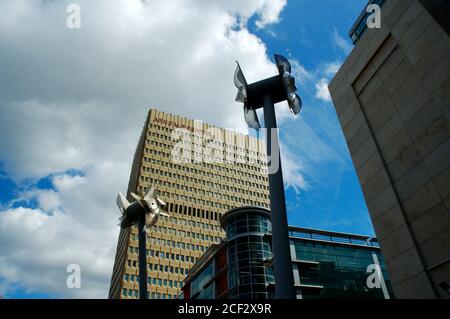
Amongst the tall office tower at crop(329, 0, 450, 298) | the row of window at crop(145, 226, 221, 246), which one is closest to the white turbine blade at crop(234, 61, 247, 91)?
the tall office tower at crop(329, 0, 450, 298)

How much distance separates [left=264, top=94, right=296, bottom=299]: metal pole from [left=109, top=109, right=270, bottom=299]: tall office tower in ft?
324

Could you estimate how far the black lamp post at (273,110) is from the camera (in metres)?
9.41

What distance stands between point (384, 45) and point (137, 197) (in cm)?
2051

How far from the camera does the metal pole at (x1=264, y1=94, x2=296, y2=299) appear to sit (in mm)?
8703

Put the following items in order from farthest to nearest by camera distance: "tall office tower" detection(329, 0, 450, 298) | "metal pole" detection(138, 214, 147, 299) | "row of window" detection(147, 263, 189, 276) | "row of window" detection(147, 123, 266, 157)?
"row of window" detection(147, 123, 266, 157) → "row of window" detection(147, 263, 189, 276) → "metal pole" detection(138, 214, 147, 299) → "tall office tower" detection(329, 0, 450, 298)

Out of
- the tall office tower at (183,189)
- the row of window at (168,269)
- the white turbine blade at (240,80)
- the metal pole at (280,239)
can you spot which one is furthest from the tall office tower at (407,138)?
the row of window at (168,269)

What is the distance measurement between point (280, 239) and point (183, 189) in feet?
400

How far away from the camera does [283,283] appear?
344 inches

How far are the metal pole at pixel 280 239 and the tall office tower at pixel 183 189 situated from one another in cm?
9872

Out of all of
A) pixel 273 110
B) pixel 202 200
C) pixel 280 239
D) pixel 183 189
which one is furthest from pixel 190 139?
pixel 280 239

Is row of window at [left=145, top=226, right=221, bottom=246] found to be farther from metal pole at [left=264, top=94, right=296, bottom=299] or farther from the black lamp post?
metal pole at [left=264, top=94, right=296, bottom=299]
